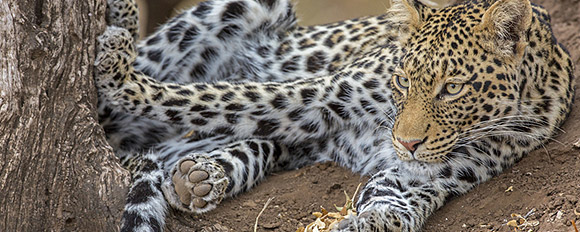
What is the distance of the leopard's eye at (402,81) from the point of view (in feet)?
17.2

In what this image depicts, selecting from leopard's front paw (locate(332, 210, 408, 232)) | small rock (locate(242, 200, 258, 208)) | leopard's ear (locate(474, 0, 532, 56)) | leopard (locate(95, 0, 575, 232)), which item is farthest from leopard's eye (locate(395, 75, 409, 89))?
small rock (locate(242, 200, 258, 208))

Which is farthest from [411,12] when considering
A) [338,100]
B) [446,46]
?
[338,100]

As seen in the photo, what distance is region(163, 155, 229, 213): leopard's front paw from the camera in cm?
518

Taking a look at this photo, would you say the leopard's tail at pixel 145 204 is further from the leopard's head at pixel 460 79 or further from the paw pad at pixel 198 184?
the leopard's head at pixel 460 79

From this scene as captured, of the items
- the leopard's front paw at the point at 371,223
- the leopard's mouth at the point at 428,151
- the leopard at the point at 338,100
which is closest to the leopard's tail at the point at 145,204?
the leopard at the point at 338,100

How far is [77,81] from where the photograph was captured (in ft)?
15.9

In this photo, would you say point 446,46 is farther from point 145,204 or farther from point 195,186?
point 145,204

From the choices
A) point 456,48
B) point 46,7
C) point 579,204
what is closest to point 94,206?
point 46,7

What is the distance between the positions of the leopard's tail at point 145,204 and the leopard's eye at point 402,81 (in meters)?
1.76

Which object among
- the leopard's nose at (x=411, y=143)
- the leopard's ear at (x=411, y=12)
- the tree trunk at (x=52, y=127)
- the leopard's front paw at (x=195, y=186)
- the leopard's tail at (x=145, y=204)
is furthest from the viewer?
the leopard's ear at (x=411, y=12)

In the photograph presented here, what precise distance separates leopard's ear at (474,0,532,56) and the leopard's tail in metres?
2.33

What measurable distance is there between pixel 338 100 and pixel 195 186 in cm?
139

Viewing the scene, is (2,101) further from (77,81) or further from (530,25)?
(530,25)

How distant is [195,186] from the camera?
520 centimetres
